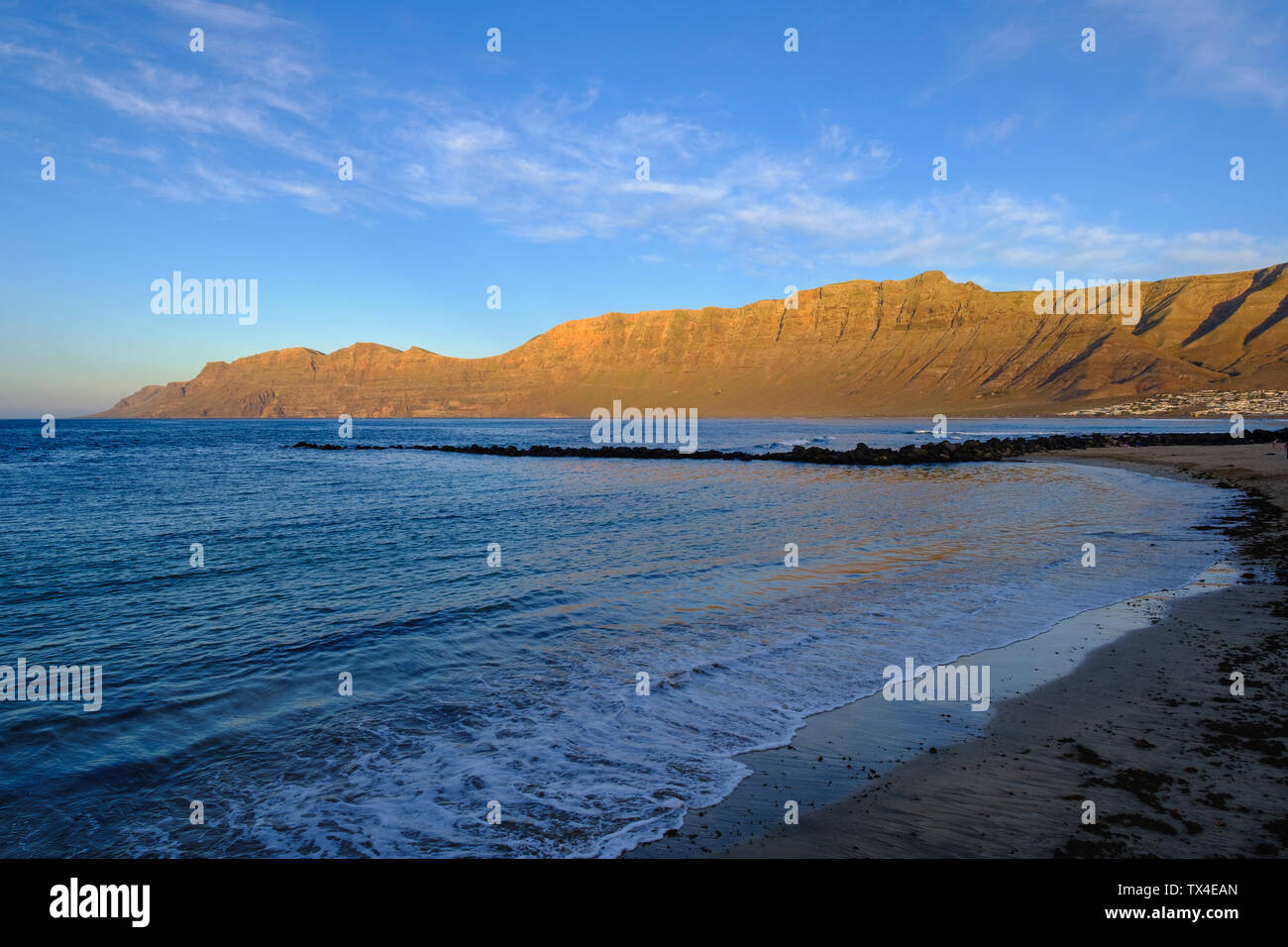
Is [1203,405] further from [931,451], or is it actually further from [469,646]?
[469,646]

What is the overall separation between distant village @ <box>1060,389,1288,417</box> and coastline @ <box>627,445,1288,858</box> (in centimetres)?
14046

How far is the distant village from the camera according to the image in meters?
119

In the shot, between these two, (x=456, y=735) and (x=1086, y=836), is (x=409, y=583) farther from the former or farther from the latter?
(x=1086, y=836)

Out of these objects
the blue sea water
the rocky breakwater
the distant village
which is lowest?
the blue sea water

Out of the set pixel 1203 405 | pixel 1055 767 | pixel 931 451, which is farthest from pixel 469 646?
pixel 1203 405

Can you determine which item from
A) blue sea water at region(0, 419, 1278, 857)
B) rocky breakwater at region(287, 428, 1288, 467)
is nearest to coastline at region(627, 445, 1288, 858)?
blue sea water at region(0, 419, 1278, 857)

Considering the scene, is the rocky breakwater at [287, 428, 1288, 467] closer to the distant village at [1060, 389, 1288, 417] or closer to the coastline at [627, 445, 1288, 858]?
the coastline at [627, 445, 1288, 858]

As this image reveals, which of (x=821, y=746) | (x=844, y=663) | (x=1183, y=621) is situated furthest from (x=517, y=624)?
(x=1183, y=621)

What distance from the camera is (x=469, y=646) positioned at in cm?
1055

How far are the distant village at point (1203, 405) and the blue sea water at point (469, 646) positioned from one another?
127662 millimetres

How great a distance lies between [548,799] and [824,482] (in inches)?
1370
